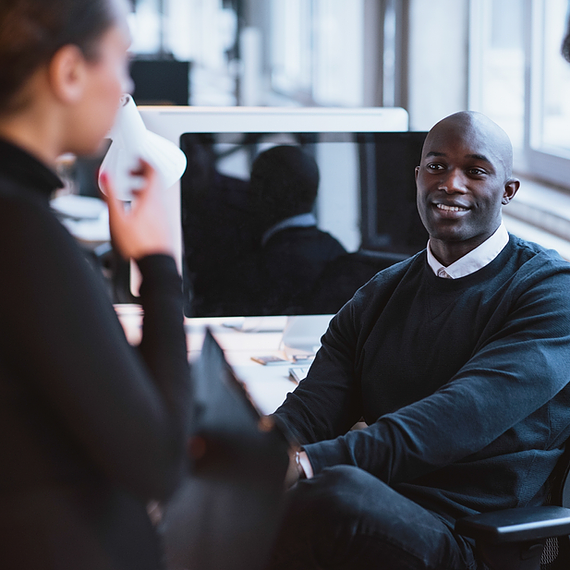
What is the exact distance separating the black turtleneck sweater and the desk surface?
78 cm

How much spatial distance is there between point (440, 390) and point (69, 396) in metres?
0.73

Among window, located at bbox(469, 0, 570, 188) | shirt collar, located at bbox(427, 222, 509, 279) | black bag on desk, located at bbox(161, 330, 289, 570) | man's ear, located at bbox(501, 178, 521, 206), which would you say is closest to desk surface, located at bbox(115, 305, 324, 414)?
black bag on desk, located at bbox(161, 330, 289, 570)

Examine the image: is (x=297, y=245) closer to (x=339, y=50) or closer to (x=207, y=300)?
(x=207, y=300)

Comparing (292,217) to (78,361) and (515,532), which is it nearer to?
(515,532)

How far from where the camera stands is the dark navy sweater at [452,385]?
4.02 feet

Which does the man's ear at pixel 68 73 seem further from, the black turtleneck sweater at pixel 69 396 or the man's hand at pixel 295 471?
the man's hand at pixel 295 471

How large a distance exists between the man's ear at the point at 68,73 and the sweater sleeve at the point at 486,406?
28.7 inches

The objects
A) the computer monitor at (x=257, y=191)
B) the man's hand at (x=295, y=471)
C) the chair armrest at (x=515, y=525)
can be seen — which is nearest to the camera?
the chair armrest at (x=515, y=525)

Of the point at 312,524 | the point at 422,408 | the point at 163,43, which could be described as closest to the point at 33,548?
the point at 312,524

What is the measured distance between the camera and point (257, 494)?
1.39 m

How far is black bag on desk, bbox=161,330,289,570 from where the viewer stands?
133 cm

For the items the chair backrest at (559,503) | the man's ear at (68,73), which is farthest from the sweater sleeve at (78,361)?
the chair backrest at (559,503)

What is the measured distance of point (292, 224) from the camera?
1849 mm

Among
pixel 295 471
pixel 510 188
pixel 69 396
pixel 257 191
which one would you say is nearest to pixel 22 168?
pixel 69 396
